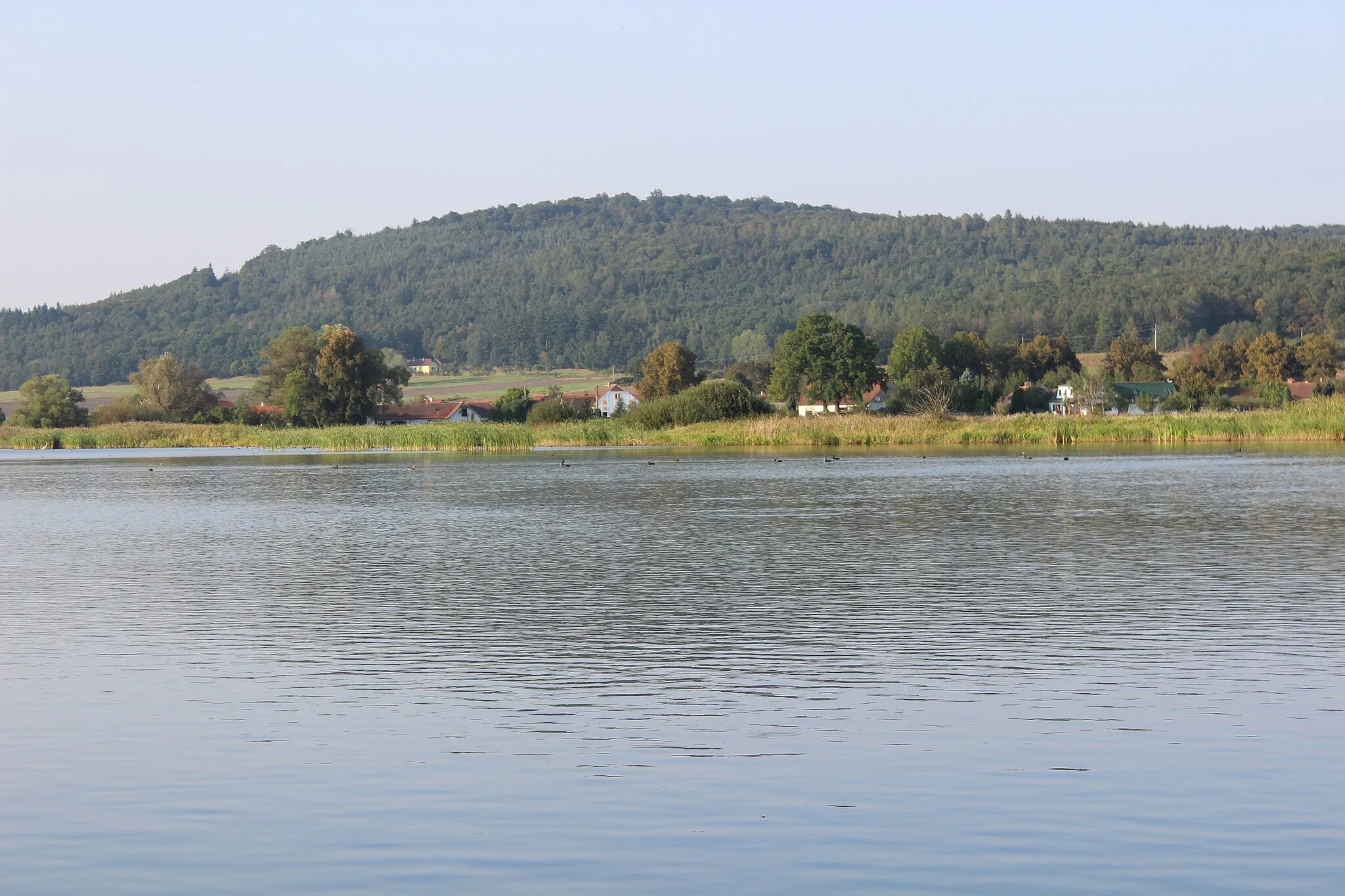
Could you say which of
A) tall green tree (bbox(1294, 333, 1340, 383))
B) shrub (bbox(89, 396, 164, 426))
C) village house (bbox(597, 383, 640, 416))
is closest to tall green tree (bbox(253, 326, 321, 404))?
shrub (bbox(89, 396, 164, 426))

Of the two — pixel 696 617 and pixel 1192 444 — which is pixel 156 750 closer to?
pixel 696 617

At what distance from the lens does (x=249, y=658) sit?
55.4 feet

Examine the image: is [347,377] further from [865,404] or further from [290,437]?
[865,404]

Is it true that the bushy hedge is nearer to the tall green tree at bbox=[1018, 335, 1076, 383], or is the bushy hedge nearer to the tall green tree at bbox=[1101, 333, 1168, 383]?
the tall green tree at bbox=[1018, 335, 1076, 383]

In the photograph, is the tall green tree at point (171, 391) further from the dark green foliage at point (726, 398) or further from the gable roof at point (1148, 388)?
the gable roof at point (1148, 388)

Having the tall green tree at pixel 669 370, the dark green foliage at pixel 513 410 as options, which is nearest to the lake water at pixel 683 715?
the tall green tree at pixel 669 370

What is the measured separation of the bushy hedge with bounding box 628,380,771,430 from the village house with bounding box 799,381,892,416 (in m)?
24.6

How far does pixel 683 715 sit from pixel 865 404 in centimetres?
11758

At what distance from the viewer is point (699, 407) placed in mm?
99750

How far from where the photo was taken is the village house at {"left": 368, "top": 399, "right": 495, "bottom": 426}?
153875 mm

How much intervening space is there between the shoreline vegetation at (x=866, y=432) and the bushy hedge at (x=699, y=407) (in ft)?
2.80

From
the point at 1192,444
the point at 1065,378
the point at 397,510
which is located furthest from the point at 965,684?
the point at 1065,378

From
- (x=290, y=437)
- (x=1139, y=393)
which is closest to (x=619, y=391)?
(x=1139, y=393)

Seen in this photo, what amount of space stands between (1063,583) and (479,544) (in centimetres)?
1320
